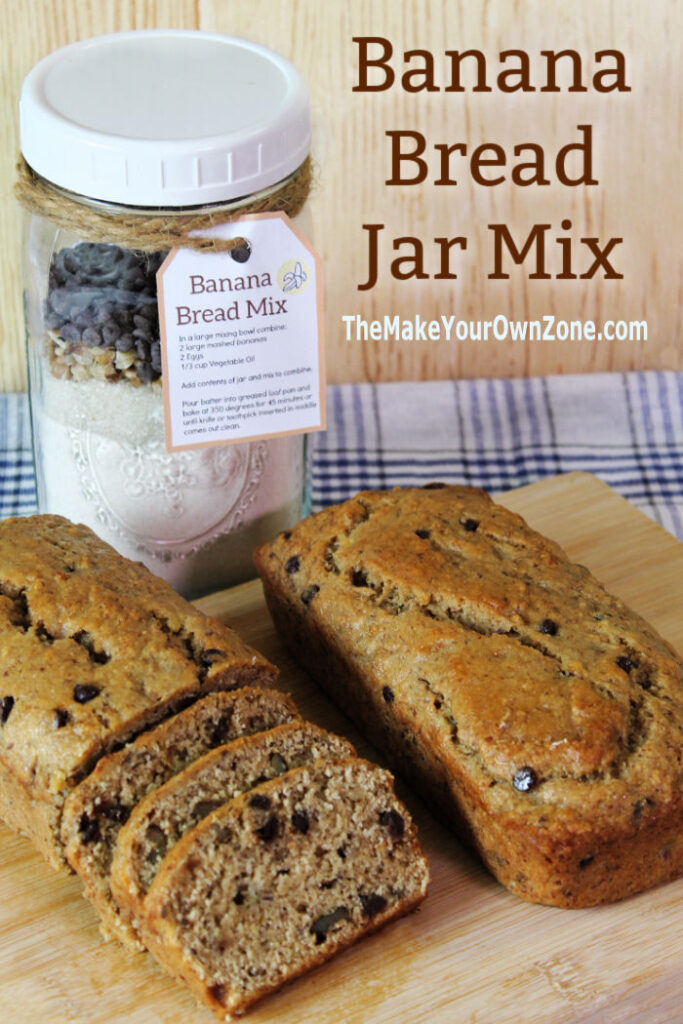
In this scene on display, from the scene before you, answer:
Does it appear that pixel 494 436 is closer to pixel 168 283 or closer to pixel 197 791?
pixel 168 283

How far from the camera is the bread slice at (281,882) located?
6.18ft

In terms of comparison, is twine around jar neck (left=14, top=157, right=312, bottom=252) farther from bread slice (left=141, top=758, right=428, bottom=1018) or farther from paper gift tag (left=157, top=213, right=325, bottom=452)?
bread slice (left=141, top=758, right=428, bottom=1018)

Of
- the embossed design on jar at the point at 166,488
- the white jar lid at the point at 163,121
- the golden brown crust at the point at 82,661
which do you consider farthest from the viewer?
the embossed design on jar at the point at 166,488

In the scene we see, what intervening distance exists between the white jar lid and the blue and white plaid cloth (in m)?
1.36

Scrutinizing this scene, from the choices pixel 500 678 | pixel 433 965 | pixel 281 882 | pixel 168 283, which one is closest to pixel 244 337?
pixel 168 283

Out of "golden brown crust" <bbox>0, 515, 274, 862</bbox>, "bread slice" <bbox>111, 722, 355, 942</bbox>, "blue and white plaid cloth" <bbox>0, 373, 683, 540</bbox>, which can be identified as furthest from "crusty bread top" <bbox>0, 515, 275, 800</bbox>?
"blue and white plaid cloth" <bbox>0, 373, 683, 540</bbox>

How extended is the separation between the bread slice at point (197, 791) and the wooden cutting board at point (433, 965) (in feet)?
0.43

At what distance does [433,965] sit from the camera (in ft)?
6.57

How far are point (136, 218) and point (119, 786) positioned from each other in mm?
1035

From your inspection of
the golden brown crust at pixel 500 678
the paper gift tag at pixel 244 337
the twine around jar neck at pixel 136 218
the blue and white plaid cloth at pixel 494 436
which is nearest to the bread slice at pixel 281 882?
the golden brown crust at pixel 500 678

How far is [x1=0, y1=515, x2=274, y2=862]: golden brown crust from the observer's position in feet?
6.59

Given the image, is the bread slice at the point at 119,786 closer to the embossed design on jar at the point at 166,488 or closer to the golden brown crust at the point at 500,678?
the golden brown crust at the point at 500,678

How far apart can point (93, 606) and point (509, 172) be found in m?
2.10

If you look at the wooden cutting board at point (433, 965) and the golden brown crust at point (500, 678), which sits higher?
the golden brown crust at point (500, 678)
